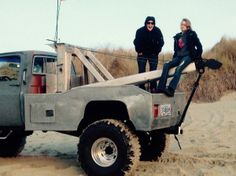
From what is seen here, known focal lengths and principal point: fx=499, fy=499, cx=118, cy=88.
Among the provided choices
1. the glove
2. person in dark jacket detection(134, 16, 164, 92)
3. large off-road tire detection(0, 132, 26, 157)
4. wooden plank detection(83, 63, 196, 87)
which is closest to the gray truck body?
wooden plank detection(83, 63, 196, 87)

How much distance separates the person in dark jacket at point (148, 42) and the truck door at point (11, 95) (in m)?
2.18

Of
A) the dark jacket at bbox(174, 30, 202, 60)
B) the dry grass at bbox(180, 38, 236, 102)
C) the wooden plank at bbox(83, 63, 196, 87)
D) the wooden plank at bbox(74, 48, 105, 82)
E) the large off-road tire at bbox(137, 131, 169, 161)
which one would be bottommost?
the large off-road tire at bbox(137, 131, 169, 161)

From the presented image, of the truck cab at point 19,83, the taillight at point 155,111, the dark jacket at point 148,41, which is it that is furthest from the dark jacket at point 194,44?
the truck cab at point 19,83

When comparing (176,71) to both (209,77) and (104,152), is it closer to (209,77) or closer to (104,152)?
(104,152)

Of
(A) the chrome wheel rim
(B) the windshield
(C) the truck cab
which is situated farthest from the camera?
(B) the windshield

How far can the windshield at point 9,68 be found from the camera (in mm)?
8180

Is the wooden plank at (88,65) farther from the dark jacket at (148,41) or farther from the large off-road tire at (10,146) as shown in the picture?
the large off-road tire at (10,146)

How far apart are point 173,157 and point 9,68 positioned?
3.16m

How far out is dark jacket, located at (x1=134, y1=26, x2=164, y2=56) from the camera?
8938 mm

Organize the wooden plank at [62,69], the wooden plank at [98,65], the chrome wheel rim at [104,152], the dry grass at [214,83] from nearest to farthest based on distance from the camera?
the chrome wheel rim at [104,152] → the wooden plank at [62,69] → the wooden plank at [98,65] → the dry grass at [214,83]

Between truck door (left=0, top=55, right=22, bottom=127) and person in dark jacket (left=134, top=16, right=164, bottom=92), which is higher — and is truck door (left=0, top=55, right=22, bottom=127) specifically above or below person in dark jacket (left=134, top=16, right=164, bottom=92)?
below

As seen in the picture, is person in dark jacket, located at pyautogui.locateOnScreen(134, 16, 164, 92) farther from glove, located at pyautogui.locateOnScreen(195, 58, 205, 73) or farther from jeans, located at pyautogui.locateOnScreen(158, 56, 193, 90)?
glove, located at pyautogui.locateOnScreen(195, 58, 205, 73)

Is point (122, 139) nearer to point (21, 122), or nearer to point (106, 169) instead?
point (106, 169)

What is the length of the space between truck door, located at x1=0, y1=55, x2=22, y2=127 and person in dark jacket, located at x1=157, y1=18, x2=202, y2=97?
2282 millimetres
